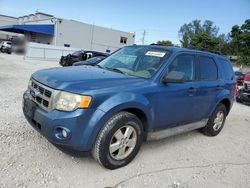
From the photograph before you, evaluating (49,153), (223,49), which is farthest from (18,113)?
(223,49)

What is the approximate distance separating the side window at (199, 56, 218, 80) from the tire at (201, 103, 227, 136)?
77 centimetres

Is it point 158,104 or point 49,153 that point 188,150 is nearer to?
point 158,104

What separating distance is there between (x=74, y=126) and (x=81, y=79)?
27.3 inches

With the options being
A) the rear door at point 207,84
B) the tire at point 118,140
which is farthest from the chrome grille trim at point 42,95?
the rear door at point 207,84

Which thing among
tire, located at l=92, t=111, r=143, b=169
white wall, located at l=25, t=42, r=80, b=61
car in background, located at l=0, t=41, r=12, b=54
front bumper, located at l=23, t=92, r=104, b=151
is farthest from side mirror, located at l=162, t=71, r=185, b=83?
car in background, located at l=0, t=41, r=12, b=54

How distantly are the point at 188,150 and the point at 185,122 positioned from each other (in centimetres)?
54

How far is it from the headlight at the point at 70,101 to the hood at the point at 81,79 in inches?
2.9

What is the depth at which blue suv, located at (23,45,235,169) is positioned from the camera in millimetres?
3131

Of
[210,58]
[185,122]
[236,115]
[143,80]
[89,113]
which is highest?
[210,58]

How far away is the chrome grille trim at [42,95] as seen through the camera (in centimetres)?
324

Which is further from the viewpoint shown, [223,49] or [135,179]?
[223,49]

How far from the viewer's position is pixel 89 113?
3.11 metres

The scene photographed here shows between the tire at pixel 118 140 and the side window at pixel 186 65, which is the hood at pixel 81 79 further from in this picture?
the side window at pixel 186 65

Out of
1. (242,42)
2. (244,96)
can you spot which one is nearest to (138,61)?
(244,96)
